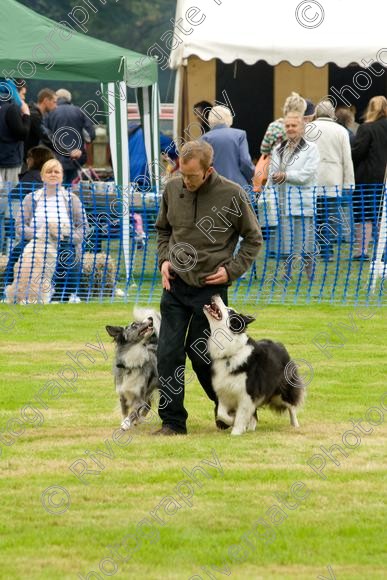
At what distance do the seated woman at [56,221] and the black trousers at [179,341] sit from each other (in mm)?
6095

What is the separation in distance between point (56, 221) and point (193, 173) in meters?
6.46

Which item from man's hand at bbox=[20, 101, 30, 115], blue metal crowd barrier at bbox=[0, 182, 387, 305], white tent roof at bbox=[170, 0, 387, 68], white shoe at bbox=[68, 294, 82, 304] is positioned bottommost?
white shoe at bbox=[68, 294, 82, 304]

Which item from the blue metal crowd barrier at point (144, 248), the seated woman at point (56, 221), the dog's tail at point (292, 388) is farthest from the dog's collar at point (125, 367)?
the seated woman at point (56, 221)

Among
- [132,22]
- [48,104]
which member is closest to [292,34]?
[48,104]

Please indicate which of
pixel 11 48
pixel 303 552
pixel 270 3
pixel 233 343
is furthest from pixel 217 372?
pixel 270 3

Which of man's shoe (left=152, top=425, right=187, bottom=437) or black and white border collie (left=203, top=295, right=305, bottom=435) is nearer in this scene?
black and white border collie (left=203, top=295, right=305, bottom=435)

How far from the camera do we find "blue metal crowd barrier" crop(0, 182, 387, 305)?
46.2 ft

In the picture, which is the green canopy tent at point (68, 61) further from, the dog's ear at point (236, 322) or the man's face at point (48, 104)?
the dog's ear at point (236, 322)

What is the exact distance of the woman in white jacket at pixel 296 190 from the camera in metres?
14.5

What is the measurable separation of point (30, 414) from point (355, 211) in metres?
7.91

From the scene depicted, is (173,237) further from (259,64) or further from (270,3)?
(259,64)

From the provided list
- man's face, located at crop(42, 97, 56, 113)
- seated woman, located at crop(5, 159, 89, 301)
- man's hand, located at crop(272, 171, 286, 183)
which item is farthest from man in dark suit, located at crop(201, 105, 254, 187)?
man's face, located at crop(42, 97, 56, 113)

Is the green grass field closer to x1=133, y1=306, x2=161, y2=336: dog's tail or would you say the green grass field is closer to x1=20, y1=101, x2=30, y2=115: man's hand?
x1=133, y1=306, x2=161, y2=336: dog's tail

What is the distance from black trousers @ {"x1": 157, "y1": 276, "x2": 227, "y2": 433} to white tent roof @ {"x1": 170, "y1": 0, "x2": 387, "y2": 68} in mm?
10041
